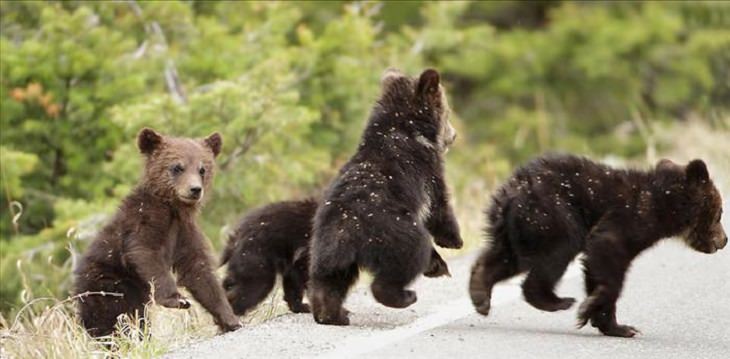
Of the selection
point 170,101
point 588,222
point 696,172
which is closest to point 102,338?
point 588,222

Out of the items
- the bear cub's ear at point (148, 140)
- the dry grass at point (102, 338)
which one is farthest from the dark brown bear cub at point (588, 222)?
the bear cub's ear at point (148, 140)

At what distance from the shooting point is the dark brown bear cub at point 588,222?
832 centimetres

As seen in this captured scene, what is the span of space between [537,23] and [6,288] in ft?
69.3

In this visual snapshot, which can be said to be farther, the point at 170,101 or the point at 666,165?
the point at 170,101

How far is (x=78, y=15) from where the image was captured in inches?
571

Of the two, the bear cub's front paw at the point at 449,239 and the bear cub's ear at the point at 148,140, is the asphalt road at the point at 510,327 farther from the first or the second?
the bear cub's ear at the point at 148,140

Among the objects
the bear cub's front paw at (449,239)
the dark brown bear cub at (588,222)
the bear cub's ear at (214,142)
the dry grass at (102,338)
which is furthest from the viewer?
the bear cub's ear at (214,142)

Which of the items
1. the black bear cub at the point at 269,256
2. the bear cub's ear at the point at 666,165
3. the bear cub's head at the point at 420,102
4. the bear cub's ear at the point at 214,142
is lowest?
the black bear cub at the point at 269,256

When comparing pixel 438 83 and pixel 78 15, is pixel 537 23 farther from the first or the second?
pixel 438 83

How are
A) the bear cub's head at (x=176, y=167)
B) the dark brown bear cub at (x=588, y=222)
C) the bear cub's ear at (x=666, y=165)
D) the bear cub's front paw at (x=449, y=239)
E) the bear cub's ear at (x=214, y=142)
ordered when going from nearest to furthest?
the dark brown bear cub at (x=588, y=222) < the bear cub's ear at (x=666, y=165) < the bear cub's head at (x=176, y=167) < the bear cub's front paw at (x=449, y=239) < the bear cub's ear at (x=214, y=142)

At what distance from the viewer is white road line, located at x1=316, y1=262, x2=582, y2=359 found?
7508mm

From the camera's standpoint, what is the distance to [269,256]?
9.35 metres

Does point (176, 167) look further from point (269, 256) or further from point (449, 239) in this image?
point (449, 239)

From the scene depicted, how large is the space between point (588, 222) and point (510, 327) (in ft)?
2.57
